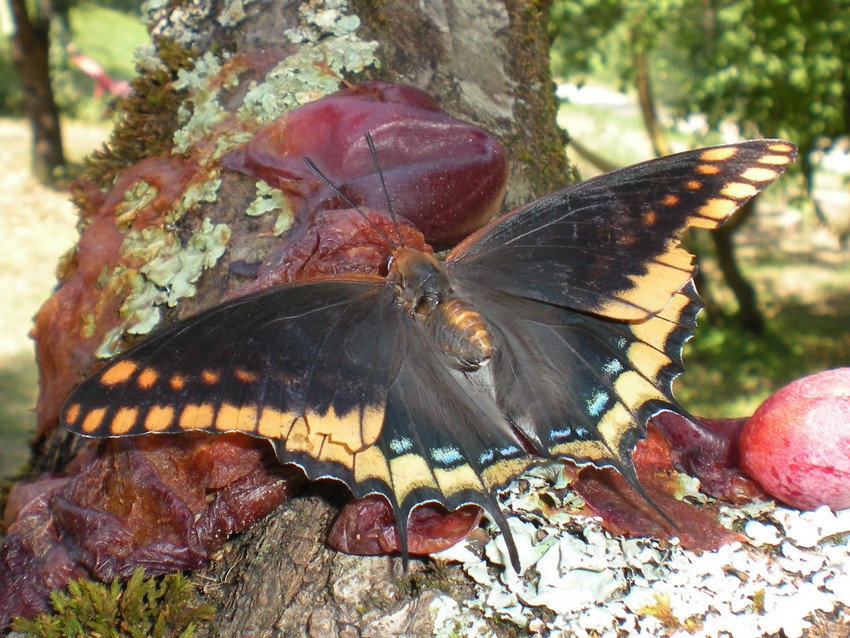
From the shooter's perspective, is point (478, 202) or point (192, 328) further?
point (478, 202)

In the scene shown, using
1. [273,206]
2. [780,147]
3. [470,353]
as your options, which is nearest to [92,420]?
[273,206]

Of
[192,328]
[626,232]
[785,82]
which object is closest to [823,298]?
[785,82]

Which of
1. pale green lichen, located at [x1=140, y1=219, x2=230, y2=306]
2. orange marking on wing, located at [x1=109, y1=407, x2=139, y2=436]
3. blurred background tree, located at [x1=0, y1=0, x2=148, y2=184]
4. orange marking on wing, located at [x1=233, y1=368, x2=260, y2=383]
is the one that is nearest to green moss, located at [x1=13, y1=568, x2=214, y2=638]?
orange marking on wing, located at [x1=109, y1=407, x2=139, y2=436]

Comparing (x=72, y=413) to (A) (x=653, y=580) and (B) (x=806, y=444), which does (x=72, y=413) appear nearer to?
(A) (x=653, y=580)

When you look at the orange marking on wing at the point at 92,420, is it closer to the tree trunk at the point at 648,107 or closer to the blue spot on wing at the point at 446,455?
the blue spot on wing at the point at 446,455

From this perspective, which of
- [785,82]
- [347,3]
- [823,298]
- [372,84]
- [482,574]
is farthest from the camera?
[823,298]

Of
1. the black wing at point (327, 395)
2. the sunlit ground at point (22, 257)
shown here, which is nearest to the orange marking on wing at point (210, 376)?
the black wing at point (327, 395)

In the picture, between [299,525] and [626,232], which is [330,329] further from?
[626,232]

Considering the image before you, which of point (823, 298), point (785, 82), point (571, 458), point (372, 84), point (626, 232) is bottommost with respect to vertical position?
point (823, 298)
